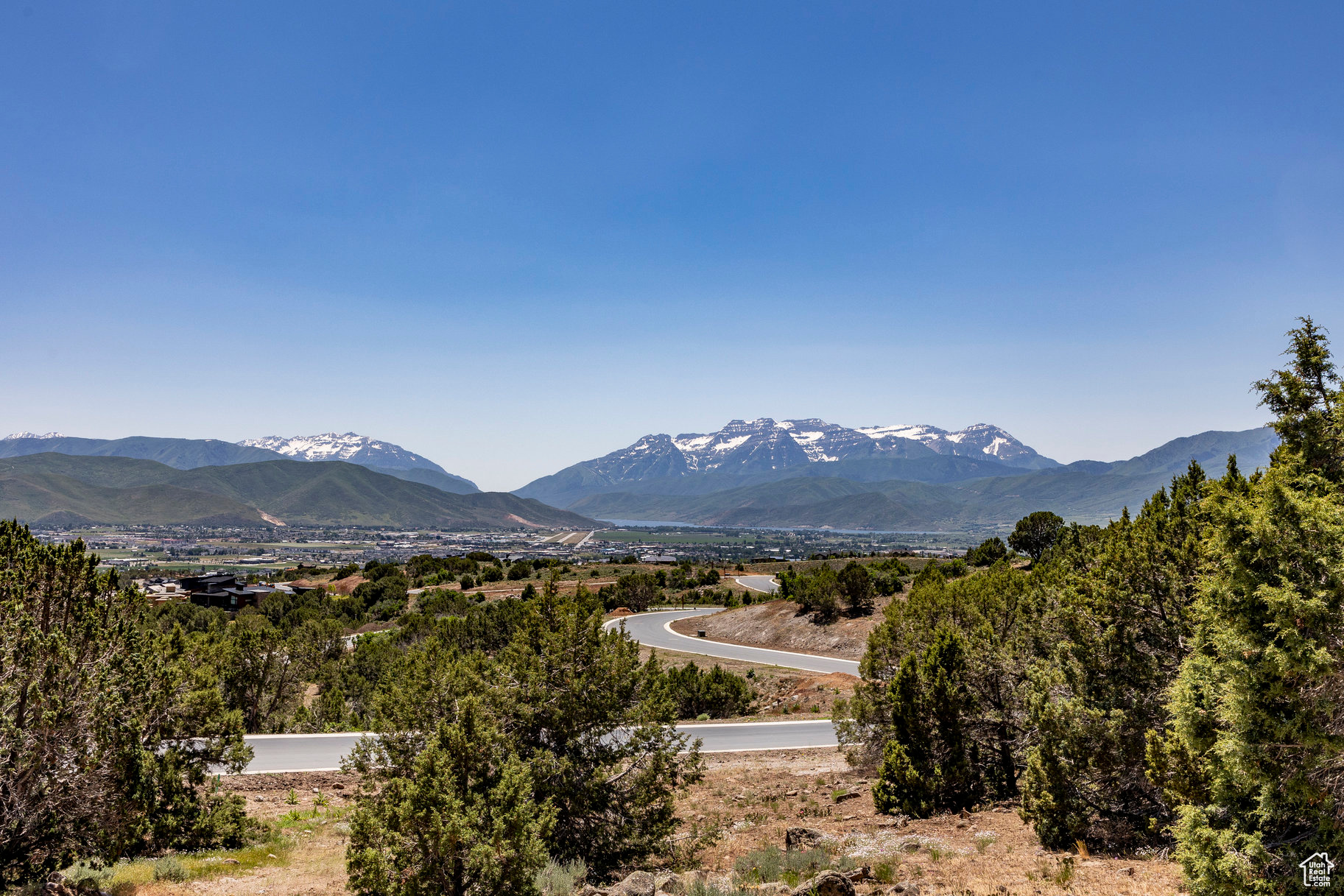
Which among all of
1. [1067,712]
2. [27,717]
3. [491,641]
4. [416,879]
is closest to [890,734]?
[1067,712]

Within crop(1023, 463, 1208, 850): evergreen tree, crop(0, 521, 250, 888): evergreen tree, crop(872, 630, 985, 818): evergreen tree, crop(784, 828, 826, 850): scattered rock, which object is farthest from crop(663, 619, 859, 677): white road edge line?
crop(0, 521, 250, 888): evergreen tree

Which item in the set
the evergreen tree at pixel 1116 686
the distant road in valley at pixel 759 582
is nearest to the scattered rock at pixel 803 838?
the evergreen tree at pixel 1116 686

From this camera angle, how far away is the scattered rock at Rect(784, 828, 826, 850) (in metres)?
12.7

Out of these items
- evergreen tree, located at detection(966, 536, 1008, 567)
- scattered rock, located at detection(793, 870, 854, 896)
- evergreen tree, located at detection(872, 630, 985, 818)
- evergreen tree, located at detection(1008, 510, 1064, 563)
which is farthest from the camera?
evergreen tree, located at detection(1008, 510, 1064, 563)

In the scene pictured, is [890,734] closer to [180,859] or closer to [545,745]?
[545,745]

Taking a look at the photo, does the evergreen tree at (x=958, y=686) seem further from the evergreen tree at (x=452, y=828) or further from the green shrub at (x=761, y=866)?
the evergreen tree at (x=452, y=828)

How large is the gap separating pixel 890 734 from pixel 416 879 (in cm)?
1158

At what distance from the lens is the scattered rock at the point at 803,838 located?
12.7 metres

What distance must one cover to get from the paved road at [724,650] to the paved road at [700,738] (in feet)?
23.1

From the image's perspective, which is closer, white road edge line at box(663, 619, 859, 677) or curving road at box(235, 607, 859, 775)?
curving road at box(235, 607, 859, 775)

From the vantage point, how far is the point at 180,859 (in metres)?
11.3

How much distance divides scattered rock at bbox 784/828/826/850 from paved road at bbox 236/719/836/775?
4.00 m

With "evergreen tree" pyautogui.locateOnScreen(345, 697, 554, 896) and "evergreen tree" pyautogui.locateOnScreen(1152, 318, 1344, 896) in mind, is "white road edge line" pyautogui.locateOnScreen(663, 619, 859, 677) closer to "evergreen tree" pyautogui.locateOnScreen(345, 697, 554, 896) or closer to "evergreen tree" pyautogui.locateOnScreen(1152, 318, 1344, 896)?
"evergreen tree" pyautogui.locateOnScreen(1152, 318, 1344, 896)

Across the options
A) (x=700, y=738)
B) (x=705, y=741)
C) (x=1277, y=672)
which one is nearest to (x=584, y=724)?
(x=700, y=738)
